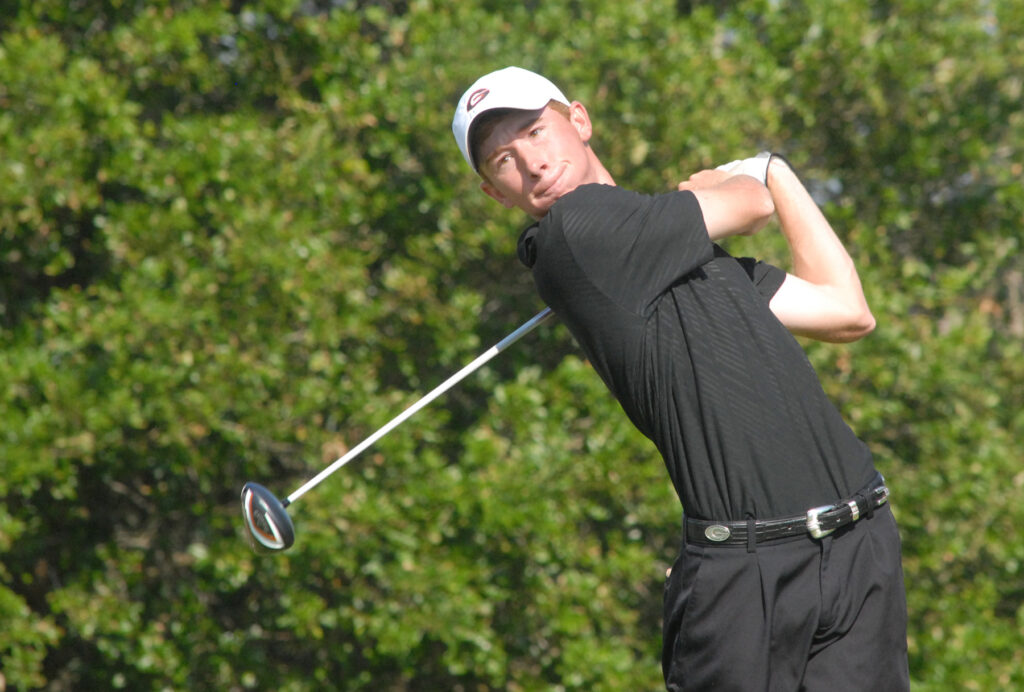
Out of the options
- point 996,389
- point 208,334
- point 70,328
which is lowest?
point 996,389

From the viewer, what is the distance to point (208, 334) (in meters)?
5.20

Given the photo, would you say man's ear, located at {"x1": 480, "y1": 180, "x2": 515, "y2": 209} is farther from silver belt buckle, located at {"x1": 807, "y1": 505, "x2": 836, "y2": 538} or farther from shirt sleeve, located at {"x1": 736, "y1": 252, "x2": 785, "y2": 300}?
silver belt buckle, located at {"x1": 807, "y1": 505, "x2": 836, "y2": 538}

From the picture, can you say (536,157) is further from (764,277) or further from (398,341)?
(398,341)

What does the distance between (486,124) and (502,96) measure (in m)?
0.07

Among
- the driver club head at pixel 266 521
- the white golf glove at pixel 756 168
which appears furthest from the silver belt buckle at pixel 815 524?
the driver club head at pixel 266 521

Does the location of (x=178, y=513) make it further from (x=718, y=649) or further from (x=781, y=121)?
(x=718, y=649)

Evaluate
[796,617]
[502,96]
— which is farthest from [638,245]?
[796,617]

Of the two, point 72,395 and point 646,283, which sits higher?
point 72,395

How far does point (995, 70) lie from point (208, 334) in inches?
164

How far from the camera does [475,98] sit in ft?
7.73

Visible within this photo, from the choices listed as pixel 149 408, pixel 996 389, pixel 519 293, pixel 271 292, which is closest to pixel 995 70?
pixel 996 389

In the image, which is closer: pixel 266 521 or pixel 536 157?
pixel 536 157

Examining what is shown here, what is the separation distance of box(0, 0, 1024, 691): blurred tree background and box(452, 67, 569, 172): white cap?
293 cm

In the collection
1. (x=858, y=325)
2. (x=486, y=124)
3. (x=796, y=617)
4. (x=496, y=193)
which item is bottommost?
(x=796, y=617)
